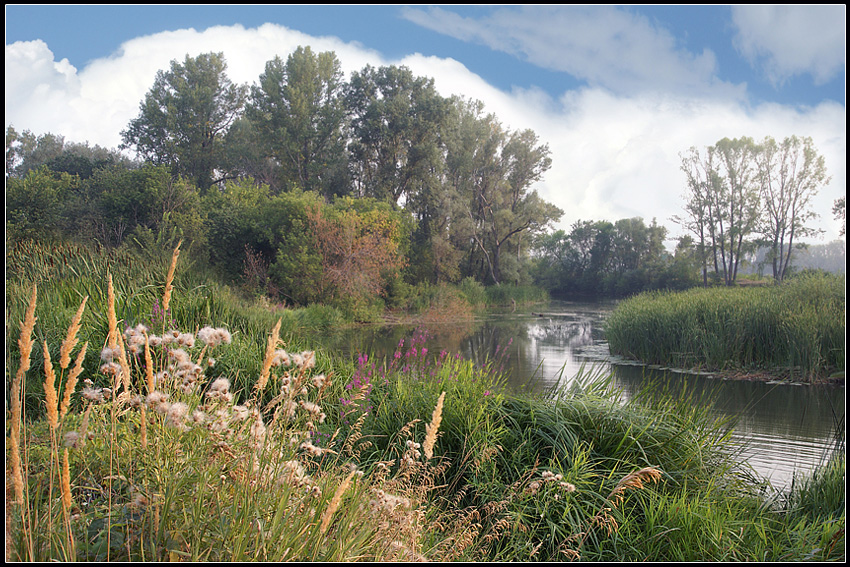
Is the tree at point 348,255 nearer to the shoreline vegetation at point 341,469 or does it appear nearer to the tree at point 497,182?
the tree at point 497,182

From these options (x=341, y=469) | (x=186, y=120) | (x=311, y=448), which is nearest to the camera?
(x=311, y=448)

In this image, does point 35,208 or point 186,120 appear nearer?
point 35,208

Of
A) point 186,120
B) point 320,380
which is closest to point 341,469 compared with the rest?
point 320,380

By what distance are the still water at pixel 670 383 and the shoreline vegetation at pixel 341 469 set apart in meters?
1.02

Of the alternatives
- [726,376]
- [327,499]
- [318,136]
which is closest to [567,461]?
[327,499]

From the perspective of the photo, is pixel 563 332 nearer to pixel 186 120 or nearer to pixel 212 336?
pixel 212 336

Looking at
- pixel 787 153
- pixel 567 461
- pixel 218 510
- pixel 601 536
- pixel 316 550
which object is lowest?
pixel 601 536

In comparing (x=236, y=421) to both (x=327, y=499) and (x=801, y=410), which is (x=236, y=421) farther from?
(x=801, y=410)

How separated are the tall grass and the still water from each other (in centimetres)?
61

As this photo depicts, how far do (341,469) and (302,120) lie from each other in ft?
117

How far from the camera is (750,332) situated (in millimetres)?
12070

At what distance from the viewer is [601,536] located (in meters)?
3.73

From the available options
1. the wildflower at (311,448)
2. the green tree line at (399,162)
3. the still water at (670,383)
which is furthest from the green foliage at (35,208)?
the wildflower at (311,448)

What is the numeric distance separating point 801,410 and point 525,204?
3086 centimetres
